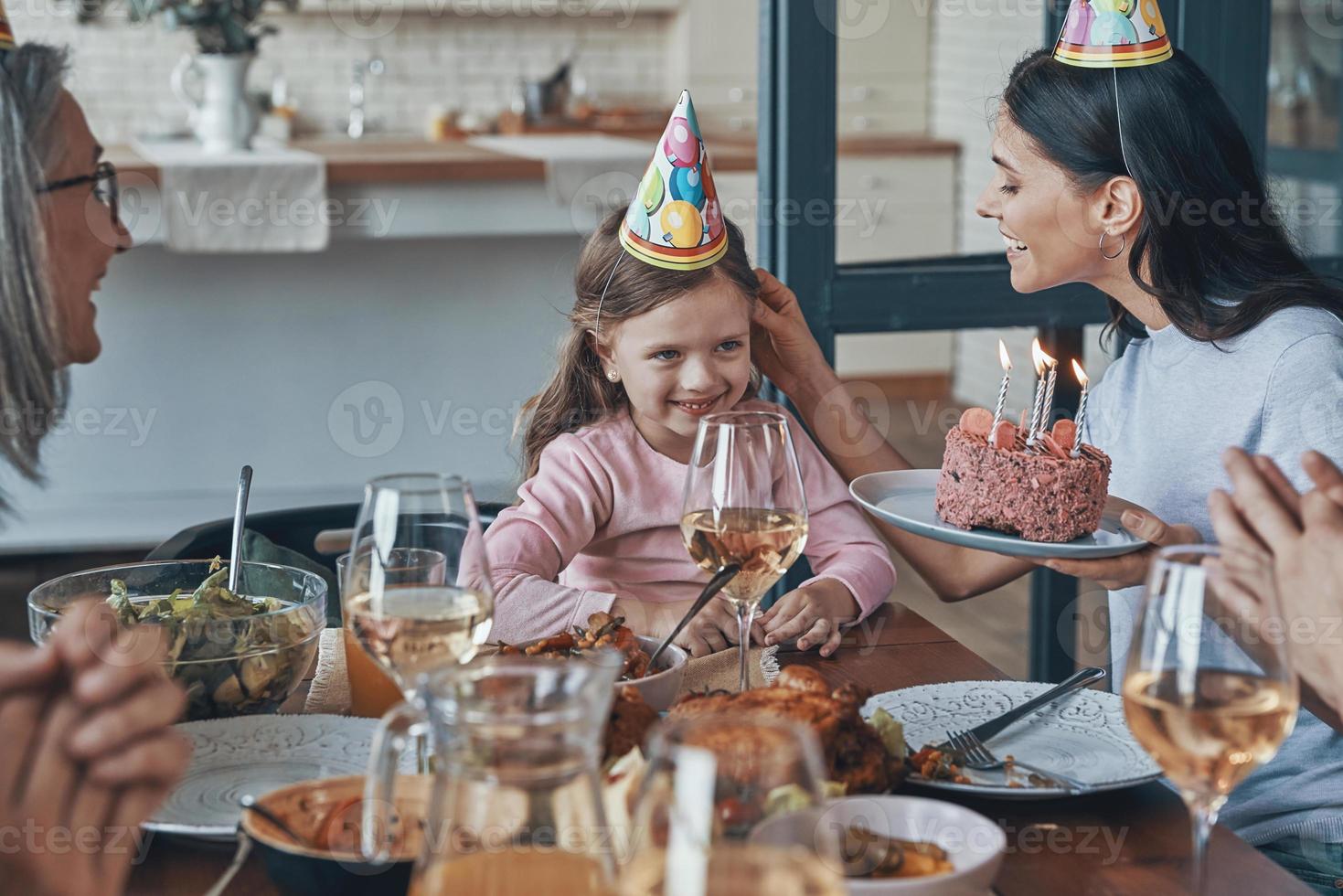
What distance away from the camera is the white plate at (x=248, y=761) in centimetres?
89

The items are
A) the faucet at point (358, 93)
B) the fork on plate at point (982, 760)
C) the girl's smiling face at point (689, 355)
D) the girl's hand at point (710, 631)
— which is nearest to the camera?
the fork on plate at point (982, 760)

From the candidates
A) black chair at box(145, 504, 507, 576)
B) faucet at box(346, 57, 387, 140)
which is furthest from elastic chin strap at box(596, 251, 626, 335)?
faucet at box(346, 57, 387, 140)

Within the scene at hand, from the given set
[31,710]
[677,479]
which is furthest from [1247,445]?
[31,710]

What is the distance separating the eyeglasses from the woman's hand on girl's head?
859 millimetres

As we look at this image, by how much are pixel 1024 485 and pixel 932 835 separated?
1.86 ft

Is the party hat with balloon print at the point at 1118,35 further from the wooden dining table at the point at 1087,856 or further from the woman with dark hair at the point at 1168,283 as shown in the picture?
the wooden dining table at the point at 1087,856

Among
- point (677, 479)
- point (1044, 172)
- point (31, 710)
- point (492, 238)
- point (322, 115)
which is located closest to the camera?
point (31, 710)

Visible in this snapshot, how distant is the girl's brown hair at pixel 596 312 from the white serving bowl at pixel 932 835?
3.12 ft

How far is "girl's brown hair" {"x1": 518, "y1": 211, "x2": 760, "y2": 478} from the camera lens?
1.70m

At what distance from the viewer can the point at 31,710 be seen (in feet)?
2.33

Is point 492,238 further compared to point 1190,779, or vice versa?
point 492,238

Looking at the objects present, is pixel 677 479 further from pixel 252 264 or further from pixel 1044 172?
pixel 252 264

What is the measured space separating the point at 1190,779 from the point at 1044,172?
1023 mm

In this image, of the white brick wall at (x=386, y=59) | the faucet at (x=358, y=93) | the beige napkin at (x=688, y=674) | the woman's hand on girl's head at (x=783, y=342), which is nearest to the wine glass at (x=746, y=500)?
the beige napkin at (x=688, y=674)
